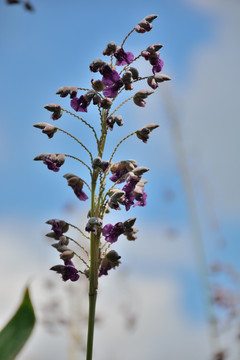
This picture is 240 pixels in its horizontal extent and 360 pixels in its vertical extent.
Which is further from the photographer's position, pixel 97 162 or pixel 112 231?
pixel 112 231

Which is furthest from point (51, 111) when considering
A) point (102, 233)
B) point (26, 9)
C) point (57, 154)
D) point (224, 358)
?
point (224, 358)

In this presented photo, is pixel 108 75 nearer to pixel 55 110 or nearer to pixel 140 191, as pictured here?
pixel 55 110

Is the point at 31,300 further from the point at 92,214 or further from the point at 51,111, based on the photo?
the point at 51,111

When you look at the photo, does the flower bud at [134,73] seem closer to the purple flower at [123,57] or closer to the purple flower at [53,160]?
the purple flower at [123,57]

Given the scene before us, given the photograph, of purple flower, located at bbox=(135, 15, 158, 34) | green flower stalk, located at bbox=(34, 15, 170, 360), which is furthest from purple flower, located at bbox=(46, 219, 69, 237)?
purple flower, located at bbox=(135, 15, 158, 34)

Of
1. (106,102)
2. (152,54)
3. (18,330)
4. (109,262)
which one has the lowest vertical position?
(18,330)

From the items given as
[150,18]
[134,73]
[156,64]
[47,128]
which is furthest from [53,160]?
[150,18]
